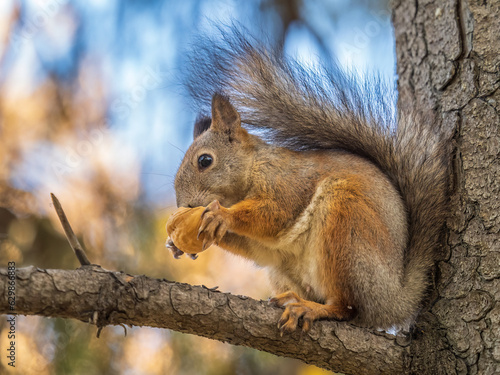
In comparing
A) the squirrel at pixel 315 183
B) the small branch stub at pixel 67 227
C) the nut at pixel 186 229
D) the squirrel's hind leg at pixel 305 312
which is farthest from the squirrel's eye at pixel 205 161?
the small branch stub at pixel 67 227

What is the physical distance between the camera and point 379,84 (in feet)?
5.91

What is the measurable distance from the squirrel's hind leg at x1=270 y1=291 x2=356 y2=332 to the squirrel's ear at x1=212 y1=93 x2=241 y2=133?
0.74m

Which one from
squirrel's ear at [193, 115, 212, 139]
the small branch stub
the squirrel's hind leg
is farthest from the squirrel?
the small branch stub

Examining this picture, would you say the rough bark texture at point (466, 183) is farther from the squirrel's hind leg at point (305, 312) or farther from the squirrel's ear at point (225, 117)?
the squirrel's ear at point (225, 117)

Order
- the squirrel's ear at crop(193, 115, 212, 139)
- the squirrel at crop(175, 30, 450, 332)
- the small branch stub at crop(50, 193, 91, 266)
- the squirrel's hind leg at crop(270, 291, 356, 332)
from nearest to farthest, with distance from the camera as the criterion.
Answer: the small branch stub at crop(50, 193, 91, 266)
the squirrel's hind leg at crop(270, 291, 356, 332)
the squirrel at crop(175, 30, 450, 332)
the squirrel's ear at crop(193, 115, 212, 139)

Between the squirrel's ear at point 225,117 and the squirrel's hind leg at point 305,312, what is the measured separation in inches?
29.1

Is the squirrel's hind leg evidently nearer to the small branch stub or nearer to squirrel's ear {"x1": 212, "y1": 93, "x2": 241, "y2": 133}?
the small branch stub

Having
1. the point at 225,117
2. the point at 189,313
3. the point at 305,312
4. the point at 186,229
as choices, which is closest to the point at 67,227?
the point at 189,313

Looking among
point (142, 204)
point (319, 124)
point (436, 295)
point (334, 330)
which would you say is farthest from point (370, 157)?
point (142, 204)

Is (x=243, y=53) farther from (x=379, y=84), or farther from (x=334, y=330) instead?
(x=334, y=330)

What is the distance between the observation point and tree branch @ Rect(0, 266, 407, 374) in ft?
3.67

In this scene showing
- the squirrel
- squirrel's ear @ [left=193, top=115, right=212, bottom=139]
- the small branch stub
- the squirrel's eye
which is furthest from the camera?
squirrel's ear @ [left=193, top=115, right=212, bottom=139]

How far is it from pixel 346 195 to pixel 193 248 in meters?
0.52

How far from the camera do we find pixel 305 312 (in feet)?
4.66
